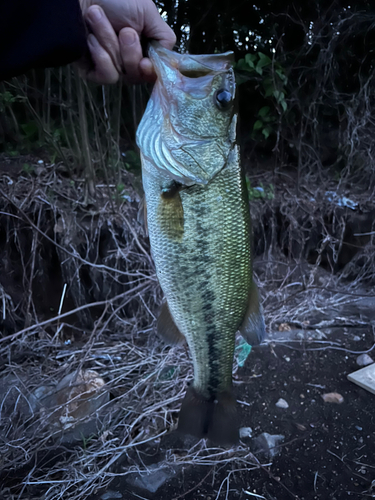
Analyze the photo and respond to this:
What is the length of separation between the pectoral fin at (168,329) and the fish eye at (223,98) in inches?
31.3

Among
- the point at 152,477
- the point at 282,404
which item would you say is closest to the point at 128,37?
the point at 152,477

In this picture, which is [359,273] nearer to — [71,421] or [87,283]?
[87,283]

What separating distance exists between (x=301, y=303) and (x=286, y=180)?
5.89ft

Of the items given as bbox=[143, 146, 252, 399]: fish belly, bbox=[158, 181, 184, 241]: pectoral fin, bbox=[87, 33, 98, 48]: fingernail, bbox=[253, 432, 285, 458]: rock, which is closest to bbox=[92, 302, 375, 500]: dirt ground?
bbox=[253, 432, 285, 458]: rock

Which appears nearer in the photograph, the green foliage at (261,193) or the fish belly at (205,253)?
the fish belly at (205,253)

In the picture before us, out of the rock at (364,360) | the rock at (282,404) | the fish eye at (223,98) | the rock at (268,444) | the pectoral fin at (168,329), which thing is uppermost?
the fish eye at (223,98)

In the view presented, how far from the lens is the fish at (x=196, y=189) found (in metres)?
1.18

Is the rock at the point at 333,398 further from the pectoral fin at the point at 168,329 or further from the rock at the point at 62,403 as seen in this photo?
the pectoral fin at the point at 168,329

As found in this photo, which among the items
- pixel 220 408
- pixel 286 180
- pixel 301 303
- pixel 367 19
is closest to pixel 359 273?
pixel 301 303

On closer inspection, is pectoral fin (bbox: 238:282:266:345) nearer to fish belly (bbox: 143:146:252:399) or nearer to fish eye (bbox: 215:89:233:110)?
fish belly (bbox: 143:146:252:399)

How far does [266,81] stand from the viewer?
4.04m

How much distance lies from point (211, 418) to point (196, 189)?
96cm

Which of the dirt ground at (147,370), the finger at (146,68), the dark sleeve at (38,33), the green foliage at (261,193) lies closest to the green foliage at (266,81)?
the green foliage at (261,193)

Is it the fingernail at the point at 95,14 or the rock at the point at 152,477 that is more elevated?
the fingernail at the point at 95,14
